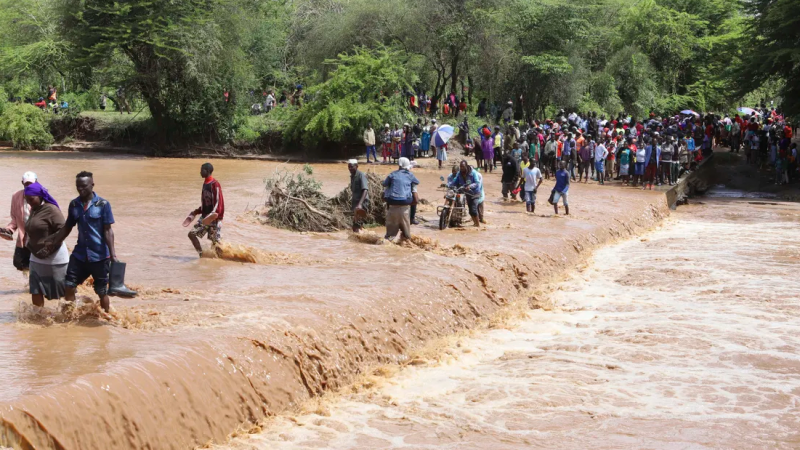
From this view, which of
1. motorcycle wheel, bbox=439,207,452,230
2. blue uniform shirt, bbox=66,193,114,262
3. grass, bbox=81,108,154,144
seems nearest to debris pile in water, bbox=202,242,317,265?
motorcycle wheel, bbox=439,207,452,230

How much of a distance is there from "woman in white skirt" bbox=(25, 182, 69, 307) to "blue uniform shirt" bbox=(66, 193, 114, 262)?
245 millimetres

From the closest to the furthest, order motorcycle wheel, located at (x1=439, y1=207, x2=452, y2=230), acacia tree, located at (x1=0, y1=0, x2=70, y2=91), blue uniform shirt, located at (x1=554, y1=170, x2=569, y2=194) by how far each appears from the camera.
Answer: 1. motorcycle wheel, located at (x1=439, y1=207, x2=452, y2=230)
2. blue uniform shirt, located at (x1=554, y1=170, x2=569, y2=194)
3. acacia tree, located at (x1=0, y1=0, x2=70, y2=91)

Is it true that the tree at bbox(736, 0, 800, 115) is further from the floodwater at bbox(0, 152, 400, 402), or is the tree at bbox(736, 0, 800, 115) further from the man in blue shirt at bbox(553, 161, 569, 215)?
the floodwater at bbox(0, 152, 400, 402)

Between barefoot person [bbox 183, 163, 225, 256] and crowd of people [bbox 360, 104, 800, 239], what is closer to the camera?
barefoot person [bbox 183, 163, 225, 256]

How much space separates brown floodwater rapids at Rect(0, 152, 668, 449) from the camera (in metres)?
7.00

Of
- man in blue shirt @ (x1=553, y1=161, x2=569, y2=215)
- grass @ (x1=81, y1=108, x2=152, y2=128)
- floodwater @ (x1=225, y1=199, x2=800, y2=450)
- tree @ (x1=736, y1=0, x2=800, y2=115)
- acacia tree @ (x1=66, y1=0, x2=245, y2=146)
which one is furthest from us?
grass @ (x1=81, y1=108, x2=152, y2=128)

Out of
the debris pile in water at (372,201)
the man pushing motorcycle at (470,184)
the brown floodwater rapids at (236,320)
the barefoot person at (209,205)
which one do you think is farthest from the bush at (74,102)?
the barefoot person at (209,205)

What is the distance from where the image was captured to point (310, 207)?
16.5m

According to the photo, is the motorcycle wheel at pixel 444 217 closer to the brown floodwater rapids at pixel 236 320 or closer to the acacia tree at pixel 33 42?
the brown floodwater rapids at pixel 236 320

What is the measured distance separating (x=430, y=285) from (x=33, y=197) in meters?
5.68

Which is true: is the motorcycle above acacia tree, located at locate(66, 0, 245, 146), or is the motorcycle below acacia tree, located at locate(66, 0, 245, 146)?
below

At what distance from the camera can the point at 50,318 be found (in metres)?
8.78

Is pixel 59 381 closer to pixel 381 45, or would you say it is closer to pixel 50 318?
pixel 50 318

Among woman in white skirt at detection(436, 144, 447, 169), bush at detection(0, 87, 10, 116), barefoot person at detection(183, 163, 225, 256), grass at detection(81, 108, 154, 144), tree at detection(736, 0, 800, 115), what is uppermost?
tree at detection(736, 0, 800, 115)
